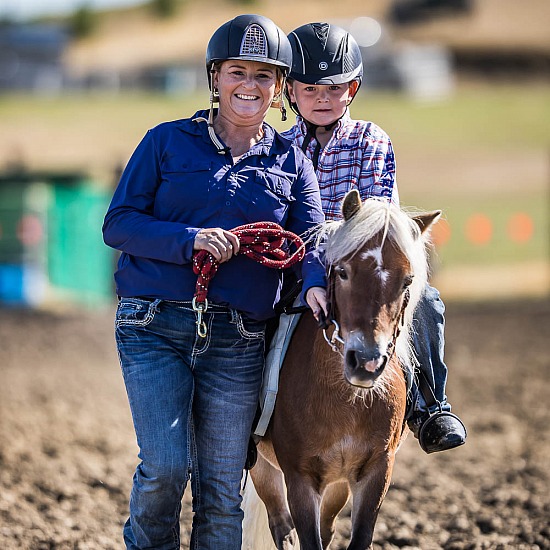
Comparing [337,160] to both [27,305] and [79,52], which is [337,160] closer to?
[27,305]

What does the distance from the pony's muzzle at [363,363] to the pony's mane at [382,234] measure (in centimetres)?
38

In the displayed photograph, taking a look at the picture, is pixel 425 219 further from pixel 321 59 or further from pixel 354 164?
pixel 321 59

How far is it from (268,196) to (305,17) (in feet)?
182

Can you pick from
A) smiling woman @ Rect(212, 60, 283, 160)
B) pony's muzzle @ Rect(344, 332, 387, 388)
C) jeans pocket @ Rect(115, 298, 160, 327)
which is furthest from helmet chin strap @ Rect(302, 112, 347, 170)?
pony's muzzle @ Rect(344, 332, 387, 388)

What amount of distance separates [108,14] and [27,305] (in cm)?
5909

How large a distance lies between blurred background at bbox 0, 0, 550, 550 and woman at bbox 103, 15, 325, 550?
2.24ft

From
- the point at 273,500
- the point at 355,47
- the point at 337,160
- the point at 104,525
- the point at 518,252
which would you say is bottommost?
the point at 518,252

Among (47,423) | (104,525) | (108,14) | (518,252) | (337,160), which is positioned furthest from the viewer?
(108,14)

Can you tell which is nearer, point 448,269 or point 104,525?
point 104,525

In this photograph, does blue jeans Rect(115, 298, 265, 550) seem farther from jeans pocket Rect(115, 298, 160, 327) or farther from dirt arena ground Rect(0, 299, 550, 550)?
dirt arena ground Rect(0, 299, 550, 550)

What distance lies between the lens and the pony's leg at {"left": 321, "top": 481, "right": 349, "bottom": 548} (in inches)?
197

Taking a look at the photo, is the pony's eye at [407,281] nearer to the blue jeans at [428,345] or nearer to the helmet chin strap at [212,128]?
the blue jeans at [428,345]

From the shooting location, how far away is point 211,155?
4039 millimetres

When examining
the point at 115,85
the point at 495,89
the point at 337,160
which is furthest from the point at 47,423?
the point at 495,89
